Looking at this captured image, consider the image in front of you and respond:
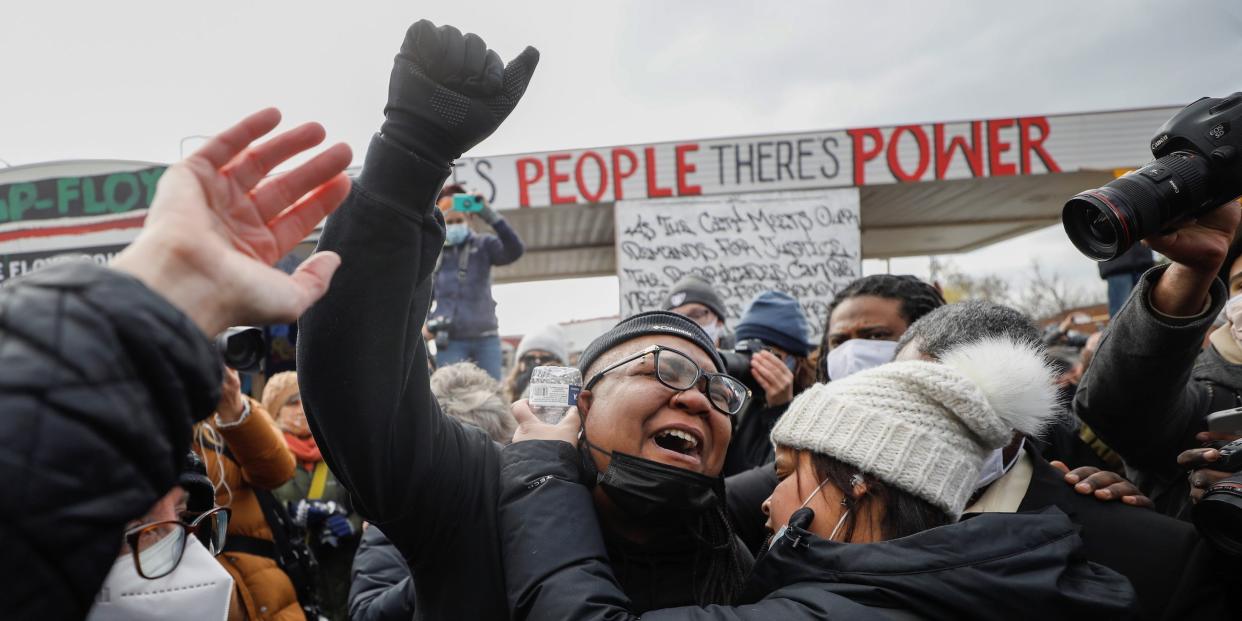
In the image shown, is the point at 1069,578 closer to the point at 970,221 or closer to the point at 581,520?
the point at 581,520

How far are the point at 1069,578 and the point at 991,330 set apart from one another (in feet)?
3.08

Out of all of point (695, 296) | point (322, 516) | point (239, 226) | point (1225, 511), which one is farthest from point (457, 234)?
point (1225, 511)

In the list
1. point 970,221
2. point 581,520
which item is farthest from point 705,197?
point 581,520

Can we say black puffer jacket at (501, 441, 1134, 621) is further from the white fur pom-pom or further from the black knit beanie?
the black knit beanie

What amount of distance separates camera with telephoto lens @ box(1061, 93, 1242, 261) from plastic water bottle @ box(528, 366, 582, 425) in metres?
1.26

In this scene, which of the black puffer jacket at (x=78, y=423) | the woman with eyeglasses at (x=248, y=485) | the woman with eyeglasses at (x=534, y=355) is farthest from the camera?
the woman with eyeglasses at (x=534, y=355)

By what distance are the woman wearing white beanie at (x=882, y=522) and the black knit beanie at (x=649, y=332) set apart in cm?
29

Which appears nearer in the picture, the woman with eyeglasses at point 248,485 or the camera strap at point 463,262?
the woman with eyeglasses at point 248,485

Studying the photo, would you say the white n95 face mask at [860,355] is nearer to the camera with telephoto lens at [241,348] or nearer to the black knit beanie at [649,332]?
the black knit beanie at [649,332]

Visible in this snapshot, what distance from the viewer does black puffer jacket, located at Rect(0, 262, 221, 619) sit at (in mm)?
578

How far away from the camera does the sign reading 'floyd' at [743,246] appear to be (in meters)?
7.61

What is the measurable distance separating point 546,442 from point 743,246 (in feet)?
20.7

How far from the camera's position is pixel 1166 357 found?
6.43 ft

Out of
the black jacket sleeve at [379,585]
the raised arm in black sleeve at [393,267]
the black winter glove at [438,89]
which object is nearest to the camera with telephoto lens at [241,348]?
the black jacket sleeve at [379,585]
